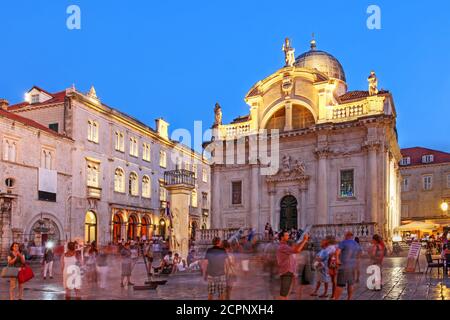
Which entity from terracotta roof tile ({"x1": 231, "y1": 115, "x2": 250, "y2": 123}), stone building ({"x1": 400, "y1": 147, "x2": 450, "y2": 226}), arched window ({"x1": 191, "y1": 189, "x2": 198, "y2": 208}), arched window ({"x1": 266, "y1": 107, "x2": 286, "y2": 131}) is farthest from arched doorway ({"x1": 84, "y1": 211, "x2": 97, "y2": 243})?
stone building ({"x1": 400, "y1": 147, "x2": 450, "y2": 226})

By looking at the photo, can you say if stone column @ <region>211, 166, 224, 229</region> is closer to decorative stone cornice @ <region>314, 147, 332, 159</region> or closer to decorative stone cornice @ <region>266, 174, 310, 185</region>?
decorative stone cornice @ <region>266, 174, 310, 185</region>

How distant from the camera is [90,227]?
44406 millimetres

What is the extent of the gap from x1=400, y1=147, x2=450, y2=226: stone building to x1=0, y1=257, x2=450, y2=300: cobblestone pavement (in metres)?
46.3

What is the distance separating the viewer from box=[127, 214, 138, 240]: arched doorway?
163 feet

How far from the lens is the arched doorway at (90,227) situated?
144ft

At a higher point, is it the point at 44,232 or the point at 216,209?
the point at 216,209

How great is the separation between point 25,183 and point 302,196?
65.4 ft

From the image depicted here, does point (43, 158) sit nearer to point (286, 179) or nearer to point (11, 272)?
point (286, 179)

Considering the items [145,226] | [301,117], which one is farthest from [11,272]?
[145,226]

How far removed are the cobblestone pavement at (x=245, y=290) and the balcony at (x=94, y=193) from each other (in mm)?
23110

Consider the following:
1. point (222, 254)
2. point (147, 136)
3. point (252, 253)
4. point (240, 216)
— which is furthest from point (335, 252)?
point (147, 136)

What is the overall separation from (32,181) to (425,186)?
155 feet

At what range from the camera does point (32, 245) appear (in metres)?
37.2
